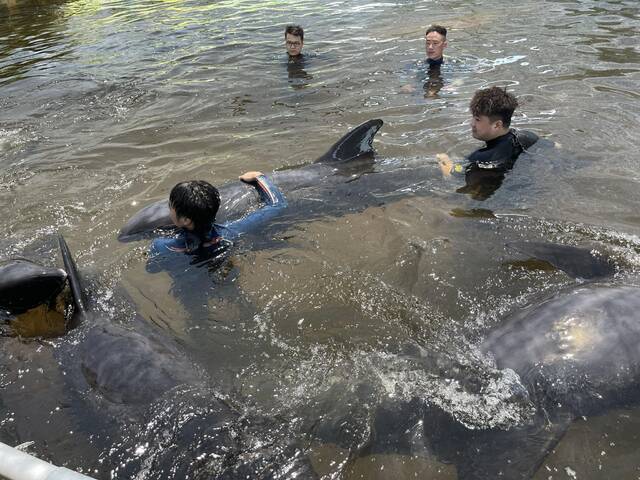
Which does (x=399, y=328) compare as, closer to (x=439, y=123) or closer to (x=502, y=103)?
(x=502, y=103)

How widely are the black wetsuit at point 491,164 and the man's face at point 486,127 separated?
9cm

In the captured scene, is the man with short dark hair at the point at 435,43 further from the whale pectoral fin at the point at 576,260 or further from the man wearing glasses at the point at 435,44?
the whale pectoral fin at the point at 576,260

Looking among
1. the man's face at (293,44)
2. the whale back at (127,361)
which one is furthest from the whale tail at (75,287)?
the man's face at (293,44)

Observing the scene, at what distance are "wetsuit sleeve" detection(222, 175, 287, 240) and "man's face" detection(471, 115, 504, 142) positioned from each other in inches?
88.1

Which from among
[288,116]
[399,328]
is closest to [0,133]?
[288,116]

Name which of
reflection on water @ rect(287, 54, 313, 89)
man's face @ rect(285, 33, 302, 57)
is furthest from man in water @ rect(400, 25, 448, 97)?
man's face @ rect(285, 33, 302, 57)

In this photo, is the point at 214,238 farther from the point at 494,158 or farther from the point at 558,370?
the point at 494,158

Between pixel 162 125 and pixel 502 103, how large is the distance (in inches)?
196

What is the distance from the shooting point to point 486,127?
539 cm

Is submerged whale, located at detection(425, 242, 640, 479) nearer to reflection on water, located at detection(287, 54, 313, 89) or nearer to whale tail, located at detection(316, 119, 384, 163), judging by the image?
whale tail, located at detection(316, 119, 384, 163)

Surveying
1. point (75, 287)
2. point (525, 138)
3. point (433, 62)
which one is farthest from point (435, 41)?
point (75, 287)

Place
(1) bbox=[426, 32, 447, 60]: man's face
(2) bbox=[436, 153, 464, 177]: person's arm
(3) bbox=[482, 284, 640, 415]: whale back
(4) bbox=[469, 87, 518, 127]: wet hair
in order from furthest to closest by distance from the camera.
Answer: (1) bbox=[426, 32, 447, 60]: man's face
(2) bbox=[436, 153, 464, 177]: person's arm
(4) bbox=[469, 87, 518, 127]: wet hair
(3) bbox=[482, 284, 640, 415]: whale back

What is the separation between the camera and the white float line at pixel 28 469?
1.80 meters

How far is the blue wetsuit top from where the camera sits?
443cm
